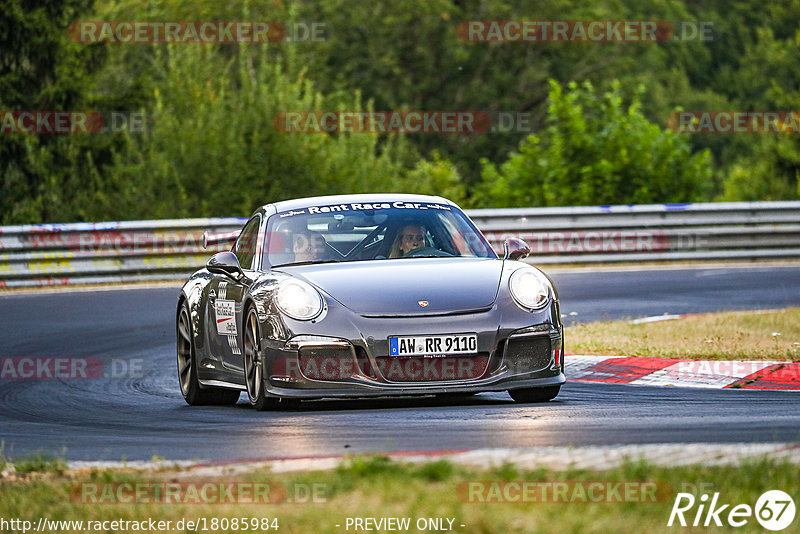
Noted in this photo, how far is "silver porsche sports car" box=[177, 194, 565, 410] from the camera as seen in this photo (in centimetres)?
879

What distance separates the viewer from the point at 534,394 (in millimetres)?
9453

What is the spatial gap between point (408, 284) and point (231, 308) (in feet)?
4.67

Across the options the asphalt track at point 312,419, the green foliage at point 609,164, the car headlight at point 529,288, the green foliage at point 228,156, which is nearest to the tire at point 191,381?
the asphalt track at point 312,419

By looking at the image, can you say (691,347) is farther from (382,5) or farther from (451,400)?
(382,5)

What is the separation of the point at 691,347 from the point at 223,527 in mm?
7551

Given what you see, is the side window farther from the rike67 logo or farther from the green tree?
the green tree

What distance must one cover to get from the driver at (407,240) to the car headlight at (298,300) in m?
1.10

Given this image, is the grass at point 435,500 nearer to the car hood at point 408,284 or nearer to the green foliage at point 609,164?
the car hood at point 408,284

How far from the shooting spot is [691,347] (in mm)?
12195

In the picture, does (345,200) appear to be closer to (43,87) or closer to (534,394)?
(534,394)

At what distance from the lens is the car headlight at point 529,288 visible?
9148mm

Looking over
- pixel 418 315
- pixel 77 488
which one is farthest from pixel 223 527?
pixel 418 315

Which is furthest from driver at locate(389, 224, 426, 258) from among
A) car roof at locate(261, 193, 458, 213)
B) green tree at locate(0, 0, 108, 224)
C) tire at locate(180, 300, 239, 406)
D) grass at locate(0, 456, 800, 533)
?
green tree at locate(0, 0, 108, 224)

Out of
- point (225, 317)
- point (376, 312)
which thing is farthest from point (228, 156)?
point (376, 312)
